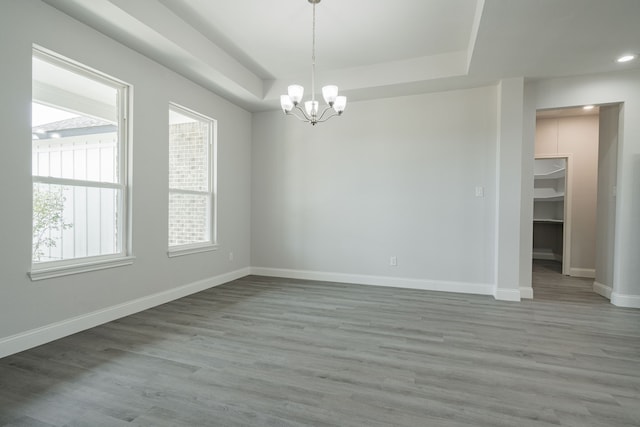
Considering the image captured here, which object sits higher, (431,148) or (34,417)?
(431,148)

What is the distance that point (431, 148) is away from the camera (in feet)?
14.9

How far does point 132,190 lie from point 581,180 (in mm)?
6894

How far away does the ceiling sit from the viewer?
2.74m

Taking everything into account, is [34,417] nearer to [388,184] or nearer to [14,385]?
[14,385]

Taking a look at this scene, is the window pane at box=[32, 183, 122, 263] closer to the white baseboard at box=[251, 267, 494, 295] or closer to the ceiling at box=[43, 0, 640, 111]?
the ceiling at box=[43, 0, 640, 111]

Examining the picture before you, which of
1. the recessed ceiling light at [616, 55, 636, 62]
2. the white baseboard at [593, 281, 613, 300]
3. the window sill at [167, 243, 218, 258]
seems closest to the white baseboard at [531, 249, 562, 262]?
the white baseboard at [593, 281, 613, 300]

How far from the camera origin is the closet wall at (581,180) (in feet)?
18.2

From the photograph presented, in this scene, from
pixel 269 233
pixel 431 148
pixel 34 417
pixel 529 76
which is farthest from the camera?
pixel 269 233

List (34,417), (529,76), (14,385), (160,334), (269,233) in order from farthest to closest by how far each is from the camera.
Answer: (269,233), (529,76), (160,334), (14,385), (34,417)

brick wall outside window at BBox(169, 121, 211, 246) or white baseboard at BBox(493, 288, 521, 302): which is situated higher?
brick wall outside window at BBox(169, 121, 211, 246)

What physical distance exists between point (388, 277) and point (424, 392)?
2844 mm

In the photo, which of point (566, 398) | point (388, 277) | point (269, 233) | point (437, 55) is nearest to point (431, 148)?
point (437, 55)

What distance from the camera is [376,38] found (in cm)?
364

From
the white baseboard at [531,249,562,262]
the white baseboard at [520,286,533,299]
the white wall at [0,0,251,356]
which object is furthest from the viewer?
the white baseboard at [531,249,562,262]
